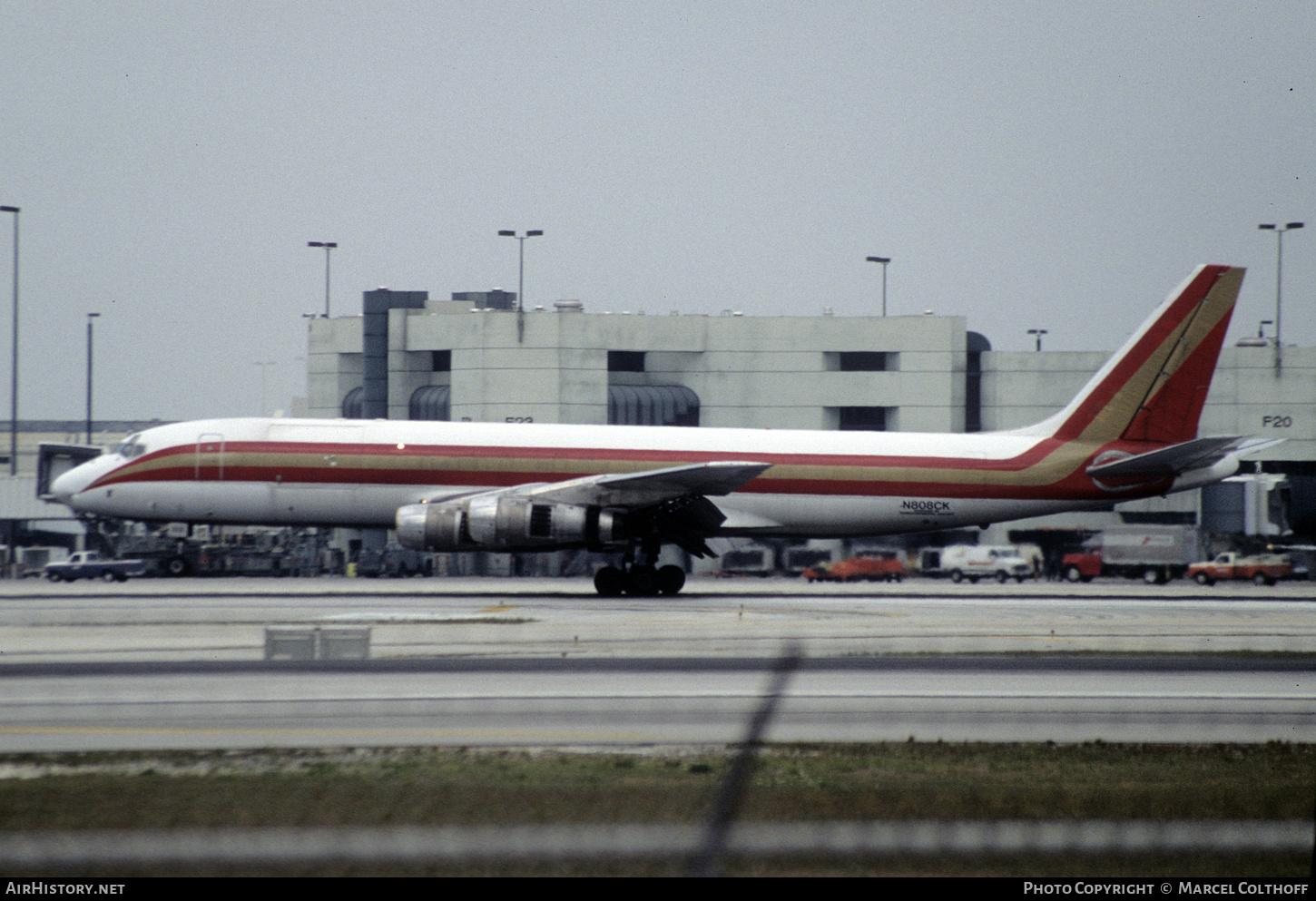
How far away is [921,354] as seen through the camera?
229 feet

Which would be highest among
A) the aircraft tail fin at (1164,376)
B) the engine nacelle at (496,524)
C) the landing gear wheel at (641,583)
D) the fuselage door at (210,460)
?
the aircraft tail fin at (1164,376)

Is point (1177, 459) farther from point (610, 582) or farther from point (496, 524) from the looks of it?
point (496, 524)

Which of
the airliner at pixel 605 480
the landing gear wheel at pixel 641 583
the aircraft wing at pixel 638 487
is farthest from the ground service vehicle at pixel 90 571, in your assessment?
the landing gear wheel at pixel 641 583

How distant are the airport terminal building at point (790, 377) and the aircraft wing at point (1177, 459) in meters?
31.5

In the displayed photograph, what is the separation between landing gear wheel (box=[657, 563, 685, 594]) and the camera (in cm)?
3425

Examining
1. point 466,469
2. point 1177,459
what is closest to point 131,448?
point 466,469

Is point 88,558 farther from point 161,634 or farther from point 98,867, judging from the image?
point 98,867

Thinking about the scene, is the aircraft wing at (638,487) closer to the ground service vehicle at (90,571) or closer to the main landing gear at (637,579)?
the main landing gear at (637,579)

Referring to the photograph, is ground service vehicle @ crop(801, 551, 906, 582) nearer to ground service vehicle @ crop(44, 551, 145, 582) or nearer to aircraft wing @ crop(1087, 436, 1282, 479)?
aircraft wing @ crop(1087, 436, 1282, 479)

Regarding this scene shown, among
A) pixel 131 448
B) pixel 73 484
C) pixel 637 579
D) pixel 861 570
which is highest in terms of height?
pixel 131 448

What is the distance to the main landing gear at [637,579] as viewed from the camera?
34.0m

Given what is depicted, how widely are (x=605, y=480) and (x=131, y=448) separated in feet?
44.5

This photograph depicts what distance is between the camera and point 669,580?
34406mm
